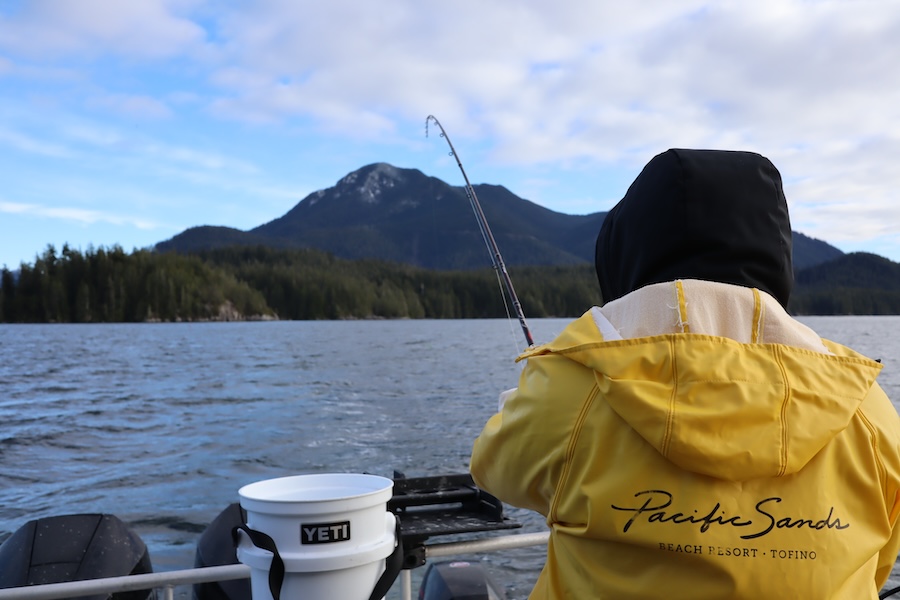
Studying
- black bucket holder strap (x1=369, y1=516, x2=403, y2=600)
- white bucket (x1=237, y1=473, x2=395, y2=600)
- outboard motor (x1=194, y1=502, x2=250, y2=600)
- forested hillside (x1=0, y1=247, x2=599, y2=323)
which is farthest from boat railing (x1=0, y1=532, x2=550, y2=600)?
forested hillside (x1=0, y1=247, x2=599, y2=323)

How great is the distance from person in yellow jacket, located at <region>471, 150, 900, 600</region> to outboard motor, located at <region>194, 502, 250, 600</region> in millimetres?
2852

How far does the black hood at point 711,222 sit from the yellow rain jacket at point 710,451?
66 millimetres

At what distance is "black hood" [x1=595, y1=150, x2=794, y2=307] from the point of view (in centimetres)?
140

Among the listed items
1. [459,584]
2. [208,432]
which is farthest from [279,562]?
[208,432]

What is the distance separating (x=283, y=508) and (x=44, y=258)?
126938 millimetres

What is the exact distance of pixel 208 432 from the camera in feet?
56.5

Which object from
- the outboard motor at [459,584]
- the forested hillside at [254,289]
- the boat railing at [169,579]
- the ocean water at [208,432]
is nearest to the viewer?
the boat railing at [169,579]

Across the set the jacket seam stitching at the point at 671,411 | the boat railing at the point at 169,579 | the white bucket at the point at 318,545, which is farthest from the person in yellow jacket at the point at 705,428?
the boat railing at the point at 169,579

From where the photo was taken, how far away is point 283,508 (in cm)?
208

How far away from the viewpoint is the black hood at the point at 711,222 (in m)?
1.40

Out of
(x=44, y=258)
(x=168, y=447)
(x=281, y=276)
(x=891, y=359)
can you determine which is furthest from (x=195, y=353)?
(x=281, y=276)

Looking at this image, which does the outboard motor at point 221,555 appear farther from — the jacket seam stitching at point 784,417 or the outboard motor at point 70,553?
the jacket seam stitching at point 784,417

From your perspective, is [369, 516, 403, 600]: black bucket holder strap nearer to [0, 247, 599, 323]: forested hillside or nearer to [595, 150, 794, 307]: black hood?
[595, 150, 794, 307]: black hood

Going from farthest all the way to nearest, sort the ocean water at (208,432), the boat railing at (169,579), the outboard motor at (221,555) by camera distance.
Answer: the ocean water at (208,432) < the outboard motor at (221,555) < the boat railing at (169,579)
